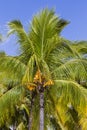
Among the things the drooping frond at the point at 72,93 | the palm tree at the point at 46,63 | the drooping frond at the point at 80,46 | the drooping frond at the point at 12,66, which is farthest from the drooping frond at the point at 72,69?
the drooping frond at the point at 12,66

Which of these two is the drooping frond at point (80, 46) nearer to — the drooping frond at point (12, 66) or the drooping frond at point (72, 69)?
the drooping frond at point (72, 69)

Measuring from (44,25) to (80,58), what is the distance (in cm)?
207

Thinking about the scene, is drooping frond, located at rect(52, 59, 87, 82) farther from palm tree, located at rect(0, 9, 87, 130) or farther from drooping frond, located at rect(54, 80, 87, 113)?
drooping frond, located at rect(54, 80, 87, 113)

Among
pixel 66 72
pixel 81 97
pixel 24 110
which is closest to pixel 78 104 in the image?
pixel 81 97

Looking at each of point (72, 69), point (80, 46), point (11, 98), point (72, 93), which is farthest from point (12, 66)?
point (80, 46)

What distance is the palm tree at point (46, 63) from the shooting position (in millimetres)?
17203

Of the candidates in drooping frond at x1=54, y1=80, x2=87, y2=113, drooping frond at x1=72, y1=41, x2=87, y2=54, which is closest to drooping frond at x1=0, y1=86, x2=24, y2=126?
drooping frond at x1=54, y1=80, x2=87, y2=113

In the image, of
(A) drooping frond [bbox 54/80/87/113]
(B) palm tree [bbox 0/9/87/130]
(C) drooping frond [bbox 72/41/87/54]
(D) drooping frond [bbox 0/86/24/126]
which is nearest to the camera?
(A) drooping frond [bbox 54/80/87/113]

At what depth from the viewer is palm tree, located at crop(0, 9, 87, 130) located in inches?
677

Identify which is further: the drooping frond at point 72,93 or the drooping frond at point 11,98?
the drooping frond at point 11,98

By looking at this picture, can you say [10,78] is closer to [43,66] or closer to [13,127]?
[43,66]

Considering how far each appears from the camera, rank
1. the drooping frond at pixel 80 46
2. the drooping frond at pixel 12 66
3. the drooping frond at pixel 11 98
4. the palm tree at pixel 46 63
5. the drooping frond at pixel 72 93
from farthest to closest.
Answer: the drooping frond at pixel 80 46 → the drooping frond at pixel 11 98 → the drooping frond at pixel 12 66 → the palm tree at pixel 46 63 → the drooping frond at pixel 72 93

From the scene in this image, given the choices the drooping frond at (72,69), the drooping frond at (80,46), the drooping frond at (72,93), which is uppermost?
the drooping frond at (80,46)

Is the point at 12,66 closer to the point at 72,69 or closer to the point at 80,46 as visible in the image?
the point at 72,69
